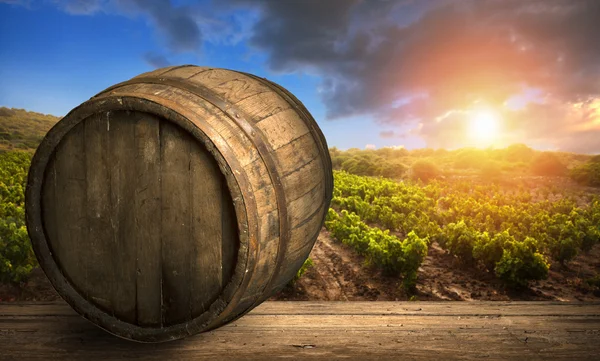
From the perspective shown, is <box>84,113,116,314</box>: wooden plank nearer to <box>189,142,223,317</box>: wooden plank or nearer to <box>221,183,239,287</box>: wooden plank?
<box>189,142,223,317</box>: wooden plank

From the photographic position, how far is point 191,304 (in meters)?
1.86

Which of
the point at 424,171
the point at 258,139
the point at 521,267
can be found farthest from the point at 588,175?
the point at 258,139

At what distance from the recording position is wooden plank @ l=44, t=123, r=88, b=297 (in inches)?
75.8

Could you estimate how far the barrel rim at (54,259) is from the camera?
1642 mm

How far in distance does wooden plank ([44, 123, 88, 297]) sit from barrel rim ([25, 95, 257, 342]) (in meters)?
0.04

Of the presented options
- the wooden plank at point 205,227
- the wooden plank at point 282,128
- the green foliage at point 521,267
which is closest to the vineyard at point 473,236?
the green foliage at point 521,267

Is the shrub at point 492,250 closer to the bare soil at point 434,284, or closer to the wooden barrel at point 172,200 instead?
the bare soil at point 434,284

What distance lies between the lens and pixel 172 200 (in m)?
1.79

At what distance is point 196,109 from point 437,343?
196 cm

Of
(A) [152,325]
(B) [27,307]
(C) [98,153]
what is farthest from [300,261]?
(B) [27,307]

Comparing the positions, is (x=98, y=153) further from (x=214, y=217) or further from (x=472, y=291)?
(x=472, y=291)

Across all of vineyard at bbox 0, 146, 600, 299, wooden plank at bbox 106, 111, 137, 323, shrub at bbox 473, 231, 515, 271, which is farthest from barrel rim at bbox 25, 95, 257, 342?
shrub at bbox 473, 231, 515, 271

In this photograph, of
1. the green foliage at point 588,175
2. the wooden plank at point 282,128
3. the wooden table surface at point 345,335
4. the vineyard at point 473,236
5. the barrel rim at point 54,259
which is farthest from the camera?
the green foliage at point 588,175

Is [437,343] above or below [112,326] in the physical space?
below
